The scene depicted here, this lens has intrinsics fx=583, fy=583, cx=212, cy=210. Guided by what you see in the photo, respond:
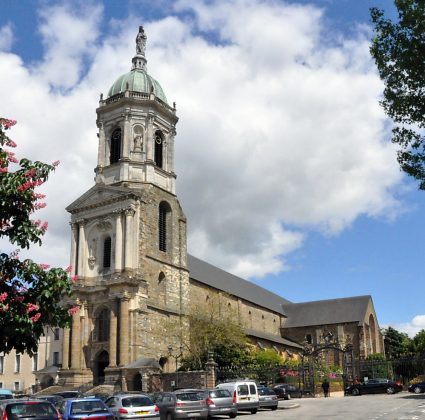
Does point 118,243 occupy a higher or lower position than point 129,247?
higher

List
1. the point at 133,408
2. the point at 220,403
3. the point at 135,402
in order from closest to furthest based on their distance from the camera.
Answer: the point at 133,408, the point at 135,402, the point at 220,403

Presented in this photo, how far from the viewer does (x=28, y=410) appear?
51.2 ft

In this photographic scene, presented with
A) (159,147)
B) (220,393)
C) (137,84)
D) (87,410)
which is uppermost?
(137,84)

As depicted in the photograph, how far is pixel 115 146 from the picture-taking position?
52906mm

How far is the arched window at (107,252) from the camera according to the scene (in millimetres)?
48438

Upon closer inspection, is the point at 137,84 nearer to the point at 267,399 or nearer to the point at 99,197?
the point at 99,197

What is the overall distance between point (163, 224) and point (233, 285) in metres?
18.2

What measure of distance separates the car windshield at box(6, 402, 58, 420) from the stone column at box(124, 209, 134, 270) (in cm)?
2975

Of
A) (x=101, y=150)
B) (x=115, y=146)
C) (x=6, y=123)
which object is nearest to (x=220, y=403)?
(x=6, y=123)

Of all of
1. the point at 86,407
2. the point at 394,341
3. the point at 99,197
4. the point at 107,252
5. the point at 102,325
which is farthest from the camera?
the point at 394,341

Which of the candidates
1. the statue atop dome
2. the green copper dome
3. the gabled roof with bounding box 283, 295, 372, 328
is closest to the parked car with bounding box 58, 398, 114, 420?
the green copper dome

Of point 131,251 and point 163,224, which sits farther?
point 163,224

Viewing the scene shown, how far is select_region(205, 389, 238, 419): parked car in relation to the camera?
2489cm

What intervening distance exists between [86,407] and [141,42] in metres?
46.3
